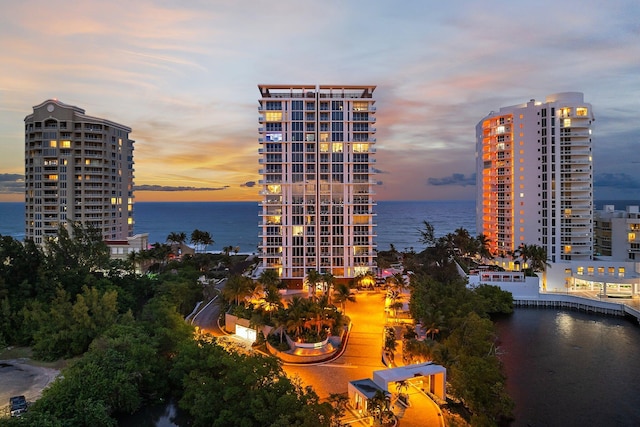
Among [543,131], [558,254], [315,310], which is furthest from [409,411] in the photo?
[543,131]

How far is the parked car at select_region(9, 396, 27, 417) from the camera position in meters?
30.5

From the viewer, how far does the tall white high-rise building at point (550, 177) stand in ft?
257

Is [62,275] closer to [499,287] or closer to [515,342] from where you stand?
[515,342]

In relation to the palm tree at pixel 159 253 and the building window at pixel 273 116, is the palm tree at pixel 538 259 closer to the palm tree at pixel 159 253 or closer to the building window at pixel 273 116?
the building window at pixel 273 116

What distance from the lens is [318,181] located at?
69.9 m

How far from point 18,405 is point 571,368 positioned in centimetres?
4758

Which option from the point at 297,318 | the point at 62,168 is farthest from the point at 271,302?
the point at 62,168

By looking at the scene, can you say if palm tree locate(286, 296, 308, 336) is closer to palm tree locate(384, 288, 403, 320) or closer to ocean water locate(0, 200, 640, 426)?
ocean water locate(0, 200, 640, 426)

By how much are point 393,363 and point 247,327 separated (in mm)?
15643

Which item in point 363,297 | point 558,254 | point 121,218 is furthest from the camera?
point 121,218

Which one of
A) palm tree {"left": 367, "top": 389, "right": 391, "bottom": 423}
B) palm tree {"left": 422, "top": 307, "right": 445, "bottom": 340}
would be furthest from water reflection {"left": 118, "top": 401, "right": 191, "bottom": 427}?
palm tree {"left": 422, "top": 307, "right": 445, "bottom": 340}

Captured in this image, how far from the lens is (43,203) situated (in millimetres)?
86375

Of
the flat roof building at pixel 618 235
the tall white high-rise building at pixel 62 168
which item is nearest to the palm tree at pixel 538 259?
the flat roof building at pixel 618 235

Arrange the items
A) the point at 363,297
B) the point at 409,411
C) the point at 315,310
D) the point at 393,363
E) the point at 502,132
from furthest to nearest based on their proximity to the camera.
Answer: the point at 502,132 → the point at 363,297 → the point at 315,310 → the point at 393,363 → the point at 409,411
